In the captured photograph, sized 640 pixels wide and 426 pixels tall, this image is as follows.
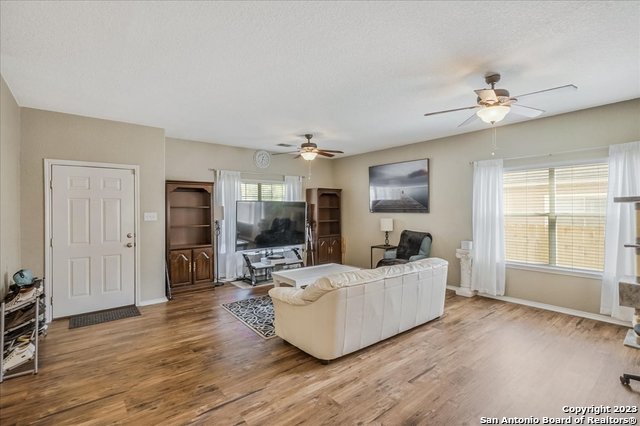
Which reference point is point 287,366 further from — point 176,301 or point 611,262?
point 611,262

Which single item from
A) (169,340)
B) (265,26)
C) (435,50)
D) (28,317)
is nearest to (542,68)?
(435,50)

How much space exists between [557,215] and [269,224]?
4804mm

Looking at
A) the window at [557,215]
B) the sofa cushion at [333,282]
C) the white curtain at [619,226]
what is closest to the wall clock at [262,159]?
the sofa cushion at [333,282]

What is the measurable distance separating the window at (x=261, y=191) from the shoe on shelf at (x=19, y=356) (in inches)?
161

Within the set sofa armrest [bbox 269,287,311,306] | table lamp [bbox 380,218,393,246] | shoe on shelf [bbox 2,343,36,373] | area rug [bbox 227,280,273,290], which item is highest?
table lamp [bbox 380,218,393,246]

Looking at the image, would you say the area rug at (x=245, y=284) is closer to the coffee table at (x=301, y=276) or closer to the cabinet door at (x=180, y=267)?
the cabinet door at (x=180, y=267)

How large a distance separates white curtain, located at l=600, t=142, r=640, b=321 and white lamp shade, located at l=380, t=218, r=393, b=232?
3.40 metres

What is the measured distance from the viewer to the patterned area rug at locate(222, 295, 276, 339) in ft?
12.1

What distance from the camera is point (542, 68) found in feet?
9.48

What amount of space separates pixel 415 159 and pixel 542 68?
339cm

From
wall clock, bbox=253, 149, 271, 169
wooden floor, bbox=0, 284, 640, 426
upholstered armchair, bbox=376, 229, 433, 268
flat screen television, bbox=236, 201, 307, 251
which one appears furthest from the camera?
wall clock, bbox=253, 149, 271, 169

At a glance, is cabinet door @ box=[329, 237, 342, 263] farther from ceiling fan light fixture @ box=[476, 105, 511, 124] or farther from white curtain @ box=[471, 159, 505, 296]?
ceiling fan light fixture @ box=[476, 105, 511, 124]

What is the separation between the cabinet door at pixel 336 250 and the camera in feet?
25.2

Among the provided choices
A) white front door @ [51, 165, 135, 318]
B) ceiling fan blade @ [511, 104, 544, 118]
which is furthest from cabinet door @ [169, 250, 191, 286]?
ceiling fan blade @ [511, 104, 544, 118]
